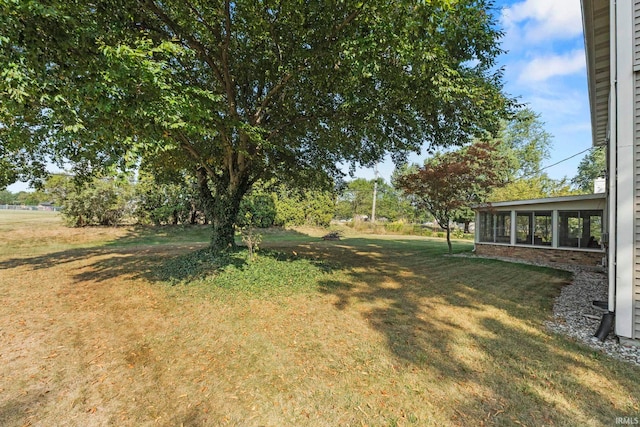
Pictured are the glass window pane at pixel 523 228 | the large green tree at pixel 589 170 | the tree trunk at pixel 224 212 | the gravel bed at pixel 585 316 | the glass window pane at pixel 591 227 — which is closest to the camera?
the gravel bed at pixel 585 316

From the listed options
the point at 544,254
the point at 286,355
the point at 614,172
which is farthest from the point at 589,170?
the point at 286,355

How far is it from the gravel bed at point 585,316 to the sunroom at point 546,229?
2960 mm

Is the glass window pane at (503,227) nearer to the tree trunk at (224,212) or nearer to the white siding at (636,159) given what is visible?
the white siding at (636,159)

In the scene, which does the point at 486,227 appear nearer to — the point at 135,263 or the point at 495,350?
the point at 495,350

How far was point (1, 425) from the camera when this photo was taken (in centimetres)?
222

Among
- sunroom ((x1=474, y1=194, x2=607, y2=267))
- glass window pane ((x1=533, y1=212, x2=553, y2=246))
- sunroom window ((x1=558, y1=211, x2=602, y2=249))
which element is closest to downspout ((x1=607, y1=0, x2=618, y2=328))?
sunroom ((x1=474, y1=194, x2=607, y2=267))

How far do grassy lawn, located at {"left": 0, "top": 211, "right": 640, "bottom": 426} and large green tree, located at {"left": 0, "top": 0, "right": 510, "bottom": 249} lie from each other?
2.60 m

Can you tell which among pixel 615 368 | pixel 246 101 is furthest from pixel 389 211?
pixel 615 368

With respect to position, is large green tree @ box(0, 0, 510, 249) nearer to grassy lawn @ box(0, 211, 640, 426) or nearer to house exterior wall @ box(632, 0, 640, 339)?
house exterior wall @ box(632, 0, 640, 339)

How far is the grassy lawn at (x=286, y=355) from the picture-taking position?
8.02 feet

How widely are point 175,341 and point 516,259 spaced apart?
13.0 m

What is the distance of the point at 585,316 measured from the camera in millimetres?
4852

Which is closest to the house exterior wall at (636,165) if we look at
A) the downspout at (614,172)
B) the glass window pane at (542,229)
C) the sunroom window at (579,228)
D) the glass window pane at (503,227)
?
the downspout at (614,172)

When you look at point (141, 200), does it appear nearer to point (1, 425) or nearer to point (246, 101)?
point (246, 101)
